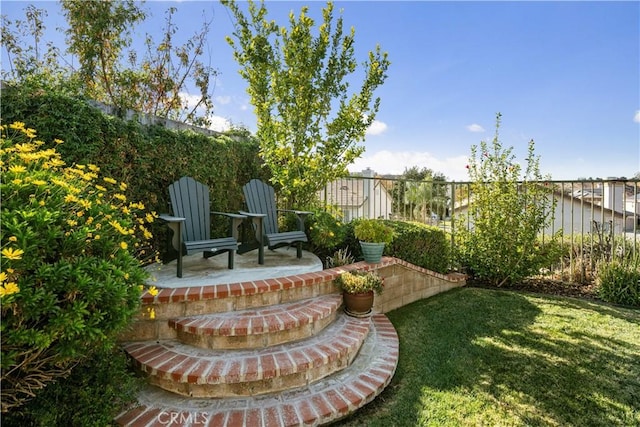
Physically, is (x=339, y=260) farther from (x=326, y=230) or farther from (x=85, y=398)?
(x=85, y=398)

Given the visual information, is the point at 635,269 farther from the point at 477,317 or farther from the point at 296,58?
the point at 296,58

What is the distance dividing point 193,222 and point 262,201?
98cm

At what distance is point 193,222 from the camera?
3.45 metres

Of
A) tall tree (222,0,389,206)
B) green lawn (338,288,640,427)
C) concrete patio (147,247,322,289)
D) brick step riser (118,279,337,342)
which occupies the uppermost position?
tall tree (222,0,389,206)

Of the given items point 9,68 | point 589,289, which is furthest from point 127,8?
point 589,289

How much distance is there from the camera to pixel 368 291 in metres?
2.97

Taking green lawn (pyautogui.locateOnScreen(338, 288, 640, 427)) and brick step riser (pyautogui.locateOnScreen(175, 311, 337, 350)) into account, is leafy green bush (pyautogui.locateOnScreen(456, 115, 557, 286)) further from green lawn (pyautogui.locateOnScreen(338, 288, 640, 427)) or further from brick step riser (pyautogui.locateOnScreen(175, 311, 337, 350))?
brick step riser (pyautogui.locateOnScreen(175, 311, 337, 350))

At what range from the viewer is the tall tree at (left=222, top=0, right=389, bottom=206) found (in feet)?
13.9

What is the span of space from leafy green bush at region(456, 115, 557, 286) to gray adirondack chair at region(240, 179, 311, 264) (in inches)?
112

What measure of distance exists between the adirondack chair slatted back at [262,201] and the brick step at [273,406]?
7.13 ft

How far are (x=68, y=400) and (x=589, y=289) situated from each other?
240 inches

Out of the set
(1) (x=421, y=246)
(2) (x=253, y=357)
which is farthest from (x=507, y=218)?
(2) (x=253, y=357)

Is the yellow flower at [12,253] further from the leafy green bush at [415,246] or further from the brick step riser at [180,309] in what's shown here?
the leafy green bush at [415,246]
